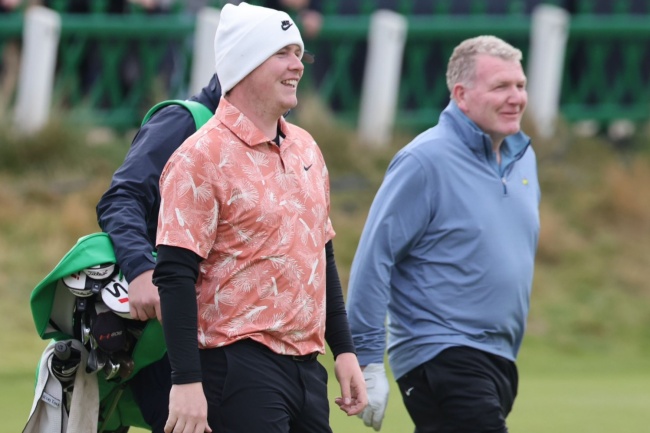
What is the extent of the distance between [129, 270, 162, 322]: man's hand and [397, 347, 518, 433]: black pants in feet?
4.63

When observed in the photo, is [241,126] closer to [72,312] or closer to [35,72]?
[72,312]

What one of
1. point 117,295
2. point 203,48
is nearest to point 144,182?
point 117,295

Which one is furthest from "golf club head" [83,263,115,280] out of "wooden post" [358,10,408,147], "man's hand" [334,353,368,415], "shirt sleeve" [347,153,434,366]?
"wooden post" [358,10,408,147]

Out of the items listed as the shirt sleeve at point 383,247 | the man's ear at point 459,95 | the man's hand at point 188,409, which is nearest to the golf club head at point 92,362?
the man's hand at point 188,409

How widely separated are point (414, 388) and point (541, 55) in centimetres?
873

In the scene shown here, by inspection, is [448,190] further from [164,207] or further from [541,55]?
[541,55]

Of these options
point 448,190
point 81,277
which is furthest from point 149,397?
point 448,190

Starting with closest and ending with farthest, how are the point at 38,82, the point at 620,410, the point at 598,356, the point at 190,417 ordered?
1. the point at 190,417
2. the point at 620,410
3. the point at 598,356
4. the point at 38,82

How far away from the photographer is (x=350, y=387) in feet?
15.4

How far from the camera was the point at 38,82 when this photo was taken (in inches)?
470

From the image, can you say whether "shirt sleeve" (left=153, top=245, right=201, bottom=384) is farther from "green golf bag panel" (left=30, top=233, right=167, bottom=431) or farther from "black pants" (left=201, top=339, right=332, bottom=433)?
"green golf bag panel" (left=30, top=233, right=167, bottom=431)

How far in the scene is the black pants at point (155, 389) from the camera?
5.02 meters

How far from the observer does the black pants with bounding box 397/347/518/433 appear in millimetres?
5551

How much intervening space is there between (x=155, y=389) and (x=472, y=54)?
6.23ft
